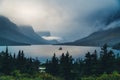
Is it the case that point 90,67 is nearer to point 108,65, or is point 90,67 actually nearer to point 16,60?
point 108,65

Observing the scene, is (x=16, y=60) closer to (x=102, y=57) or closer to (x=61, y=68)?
(x=61, y=68)

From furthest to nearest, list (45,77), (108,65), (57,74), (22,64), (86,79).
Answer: (22,64)
(57,74)
(108,65)
(45,77)
(86,79)

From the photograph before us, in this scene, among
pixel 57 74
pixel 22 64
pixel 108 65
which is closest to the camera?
pixel 108 65

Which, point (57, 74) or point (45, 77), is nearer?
point (45, 77)

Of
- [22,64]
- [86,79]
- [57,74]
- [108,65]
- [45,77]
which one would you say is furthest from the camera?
[22,64]

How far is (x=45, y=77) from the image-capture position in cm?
6681

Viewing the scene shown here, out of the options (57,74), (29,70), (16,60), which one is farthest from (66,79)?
(16,60)

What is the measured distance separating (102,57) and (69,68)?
7.25 m

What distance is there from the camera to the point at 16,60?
83938 mm

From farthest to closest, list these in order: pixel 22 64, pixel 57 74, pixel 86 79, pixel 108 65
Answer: pixel 22 64, pixel 57 74, pixel 108 65, pixel 86 79

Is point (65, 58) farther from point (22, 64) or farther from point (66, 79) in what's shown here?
point (22, 64)

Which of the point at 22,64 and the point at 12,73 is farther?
the point at 22,64

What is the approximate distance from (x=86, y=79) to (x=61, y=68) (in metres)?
10.0

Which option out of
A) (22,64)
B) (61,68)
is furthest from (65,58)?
(22,64)
